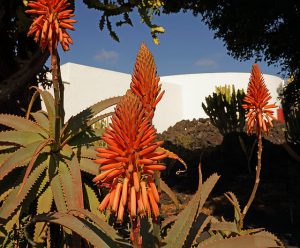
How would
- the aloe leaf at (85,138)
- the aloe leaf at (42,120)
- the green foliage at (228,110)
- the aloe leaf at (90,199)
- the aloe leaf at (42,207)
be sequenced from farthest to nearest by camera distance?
the green foliage at (228,110), the aloe leaf at (42,120), the aloe leaf at (85,138), the aloe leaf at (90,199), the aloe leaf at (42,207)

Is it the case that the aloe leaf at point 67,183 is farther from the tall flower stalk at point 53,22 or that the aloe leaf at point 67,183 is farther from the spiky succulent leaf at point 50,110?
the tall flower stalk at point 53,22

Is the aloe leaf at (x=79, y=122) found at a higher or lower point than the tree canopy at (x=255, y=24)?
lower

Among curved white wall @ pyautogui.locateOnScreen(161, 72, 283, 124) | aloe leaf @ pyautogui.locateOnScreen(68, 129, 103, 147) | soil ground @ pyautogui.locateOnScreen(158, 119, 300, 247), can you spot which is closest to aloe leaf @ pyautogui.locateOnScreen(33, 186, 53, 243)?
aloe leaf @ pyautogui.locateOnScreen(68, 129, 103, 147)

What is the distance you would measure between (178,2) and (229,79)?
2432 centimetres

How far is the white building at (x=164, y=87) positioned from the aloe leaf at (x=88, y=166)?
40.7ft

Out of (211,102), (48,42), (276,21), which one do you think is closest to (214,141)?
(211,102)

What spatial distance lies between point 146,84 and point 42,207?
135 cm

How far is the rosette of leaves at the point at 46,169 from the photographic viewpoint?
233cm

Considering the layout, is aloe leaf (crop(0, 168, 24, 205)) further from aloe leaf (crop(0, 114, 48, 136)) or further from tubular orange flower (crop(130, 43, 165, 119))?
tubular orange flower (crop(130, 43, 165, 119))

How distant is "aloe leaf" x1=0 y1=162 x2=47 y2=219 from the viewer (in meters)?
2.27

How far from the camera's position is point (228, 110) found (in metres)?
15.1

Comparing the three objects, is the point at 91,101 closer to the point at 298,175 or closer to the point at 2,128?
the point at 298,175

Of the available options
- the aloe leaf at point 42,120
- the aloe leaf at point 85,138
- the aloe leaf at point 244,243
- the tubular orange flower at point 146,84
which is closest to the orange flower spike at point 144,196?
the tubular orange flower at point 146,84

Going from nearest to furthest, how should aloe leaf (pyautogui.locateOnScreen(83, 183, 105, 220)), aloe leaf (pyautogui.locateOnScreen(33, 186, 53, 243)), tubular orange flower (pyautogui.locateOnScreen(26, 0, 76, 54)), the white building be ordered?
tubular orange flower (pyautogui.locateOnScreen(26, 0, 76, 54)), aloe leaf (pyautogui.locateOnScreen(33, 186, 53, 243)), aloe leaf (pyautogui.locateOnScreen(83, 183, 105, 220)), the white building
